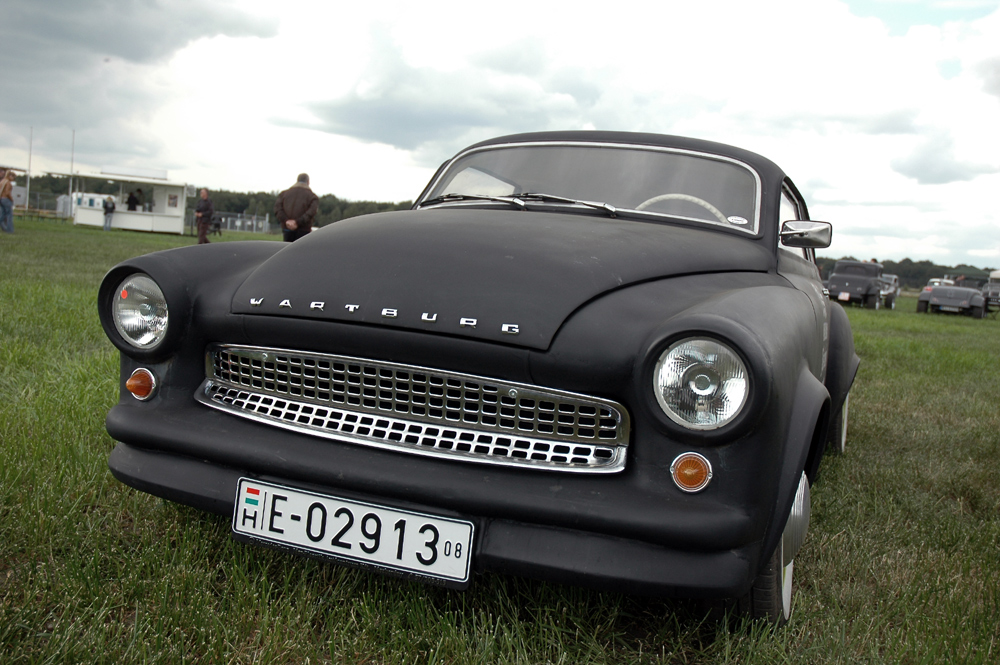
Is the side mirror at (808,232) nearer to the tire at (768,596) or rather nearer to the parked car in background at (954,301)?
the tire at (768,596)

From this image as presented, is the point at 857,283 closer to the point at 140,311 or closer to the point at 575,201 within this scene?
the point at 575,201

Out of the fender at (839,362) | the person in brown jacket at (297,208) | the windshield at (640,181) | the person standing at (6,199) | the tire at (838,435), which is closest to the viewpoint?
the windshield at (640,181)

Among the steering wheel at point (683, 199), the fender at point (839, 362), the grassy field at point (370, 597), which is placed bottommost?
the grassy field at point (370, 597)

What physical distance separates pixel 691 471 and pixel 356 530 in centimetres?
80

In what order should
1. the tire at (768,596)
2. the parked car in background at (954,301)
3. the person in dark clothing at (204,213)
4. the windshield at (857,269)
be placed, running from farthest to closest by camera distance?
the windshield at (857,269) → the parked car in background at (954,301) → the person in dark clothing at (204,213) → the tire at (768,596)

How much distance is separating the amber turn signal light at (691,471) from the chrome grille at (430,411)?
13 centimetres

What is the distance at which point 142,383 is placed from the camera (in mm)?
2236

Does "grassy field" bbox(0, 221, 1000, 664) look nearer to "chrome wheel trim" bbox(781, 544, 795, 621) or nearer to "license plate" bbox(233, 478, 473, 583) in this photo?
"chrome wheel trim" bbox(781, 544, 795, 621)

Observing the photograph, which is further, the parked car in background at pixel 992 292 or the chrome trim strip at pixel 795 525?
the parked car in background at pixel 992 292

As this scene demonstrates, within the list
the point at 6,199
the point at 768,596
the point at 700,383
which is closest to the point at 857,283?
the point at 6,199

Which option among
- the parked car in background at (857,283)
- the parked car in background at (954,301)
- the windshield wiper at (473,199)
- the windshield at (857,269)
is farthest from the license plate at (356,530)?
the parked car in background at (954,301)

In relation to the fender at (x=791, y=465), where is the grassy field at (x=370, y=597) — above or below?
below

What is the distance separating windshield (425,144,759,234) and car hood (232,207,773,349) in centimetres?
38

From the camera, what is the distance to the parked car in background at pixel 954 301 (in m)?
22.5
